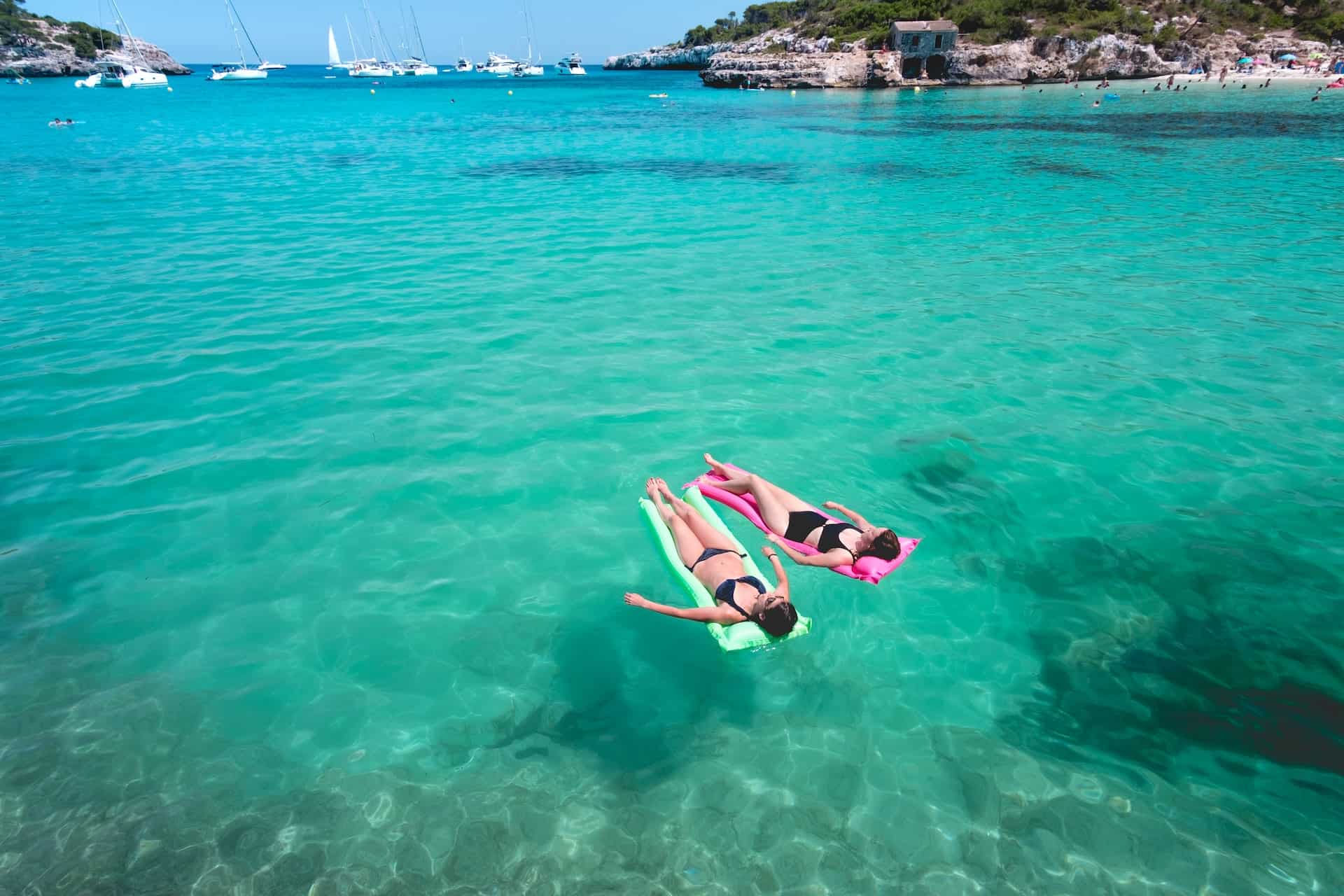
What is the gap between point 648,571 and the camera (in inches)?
267

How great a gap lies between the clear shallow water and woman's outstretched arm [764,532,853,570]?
0.35 metres

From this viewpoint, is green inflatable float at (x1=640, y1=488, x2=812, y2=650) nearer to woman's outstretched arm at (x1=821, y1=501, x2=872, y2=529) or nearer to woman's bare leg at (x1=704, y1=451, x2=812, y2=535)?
woman's bare leg at (x1=704, y1=451, x2=812, y2=535)

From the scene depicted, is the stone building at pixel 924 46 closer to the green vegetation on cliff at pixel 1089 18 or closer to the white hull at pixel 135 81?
the green vegetation on cliff at pixel 1089 18

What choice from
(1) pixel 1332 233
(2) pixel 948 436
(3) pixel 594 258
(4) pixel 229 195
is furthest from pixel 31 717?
(1) pixel 1332 233

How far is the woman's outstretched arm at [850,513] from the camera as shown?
21.9 ft

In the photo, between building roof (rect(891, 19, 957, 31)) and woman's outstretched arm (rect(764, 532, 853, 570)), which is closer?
woman's outstretched arm (rect(764, 532, 853, 570))

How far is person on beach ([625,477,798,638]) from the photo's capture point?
5.47 m

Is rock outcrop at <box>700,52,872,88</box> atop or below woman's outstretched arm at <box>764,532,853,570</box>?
below

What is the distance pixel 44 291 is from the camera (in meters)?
13.2

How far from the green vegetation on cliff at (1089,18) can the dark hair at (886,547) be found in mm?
89009

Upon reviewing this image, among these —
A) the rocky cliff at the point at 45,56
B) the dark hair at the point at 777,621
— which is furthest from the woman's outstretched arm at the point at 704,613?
the rocky cliff at the point at 45,56

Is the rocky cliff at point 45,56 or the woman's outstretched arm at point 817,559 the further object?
the rocky cliff at point 45,56

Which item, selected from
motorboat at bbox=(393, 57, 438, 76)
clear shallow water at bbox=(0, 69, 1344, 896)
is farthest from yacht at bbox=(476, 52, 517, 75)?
clear shallow water at bbox=(0, 69, 1344, 896)

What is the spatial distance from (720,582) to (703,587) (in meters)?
0.18
